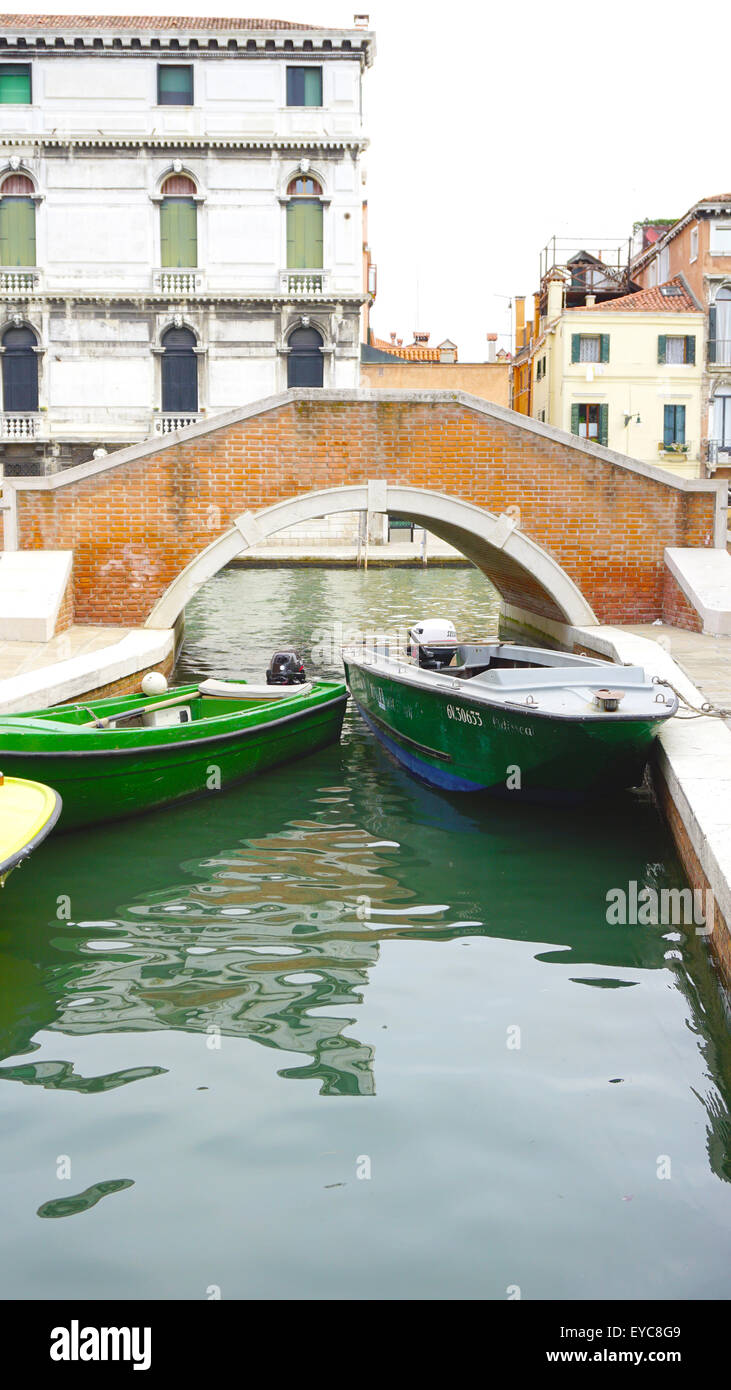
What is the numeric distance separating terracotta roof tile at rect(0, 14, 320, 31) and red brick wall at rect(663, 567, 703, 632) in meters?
19.9

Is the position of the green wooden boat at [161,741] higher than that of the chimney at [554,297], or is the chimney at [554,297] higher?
the chimney at [554,297]

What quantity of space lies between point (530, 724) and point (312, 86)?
77.0 feet

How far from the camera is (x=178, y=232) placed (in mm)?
27109

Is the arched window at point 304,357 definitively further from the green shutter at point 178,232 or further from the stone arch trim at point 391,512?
the stone arch trim at point 391,512

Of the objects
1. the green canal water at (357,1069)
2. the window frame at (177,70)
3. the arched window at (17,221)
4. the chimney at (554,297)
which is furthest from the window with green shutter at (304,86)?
the green canal water at (357,1069)

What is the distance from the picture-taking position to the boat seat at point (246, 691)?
1009 cm

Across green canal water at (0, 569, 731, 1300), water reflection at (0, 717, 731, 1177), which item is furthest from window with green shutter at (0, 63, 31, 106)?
green canal water at (0, 569, 731, 1300)

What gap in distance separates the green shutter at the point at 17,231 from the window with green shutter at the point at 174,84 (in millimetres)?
A: 3688

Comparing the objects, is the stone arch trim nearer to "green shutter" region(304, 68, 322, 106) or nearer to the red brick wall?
the red brick wall

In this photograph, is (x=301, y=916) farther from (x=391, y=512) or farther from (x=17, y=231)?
(x=17, y=231)

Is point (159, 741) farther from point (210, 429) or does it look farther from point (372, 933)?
point (210, 429)

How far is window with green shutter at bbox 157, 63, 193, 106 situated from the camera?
26703 millimetres

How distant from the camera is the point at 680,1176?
4051 millimetres

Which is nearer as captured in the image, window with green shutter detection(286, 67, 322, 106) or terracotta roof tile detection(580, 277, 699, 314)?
window with green shutter detection(286, 67, 322, 106)
